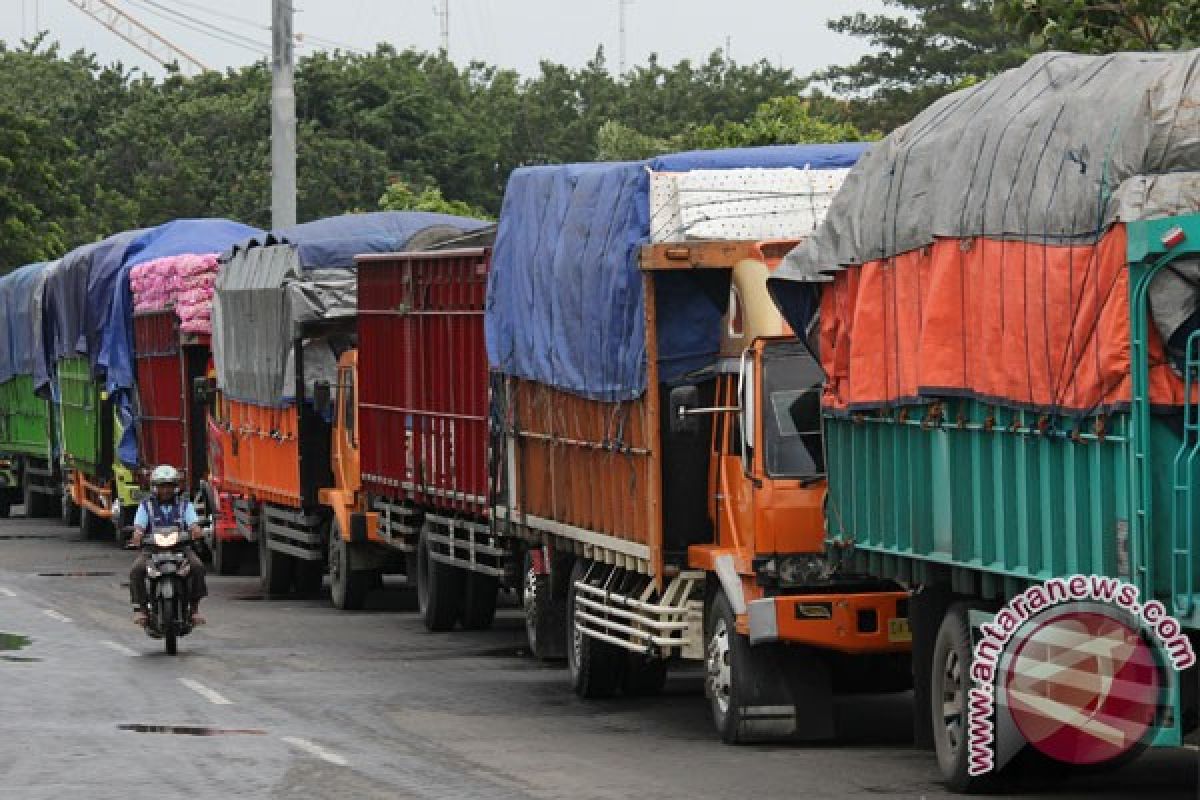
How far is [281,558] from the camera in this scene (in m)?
29.5

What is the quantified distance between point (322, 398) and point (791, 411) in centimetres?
1263

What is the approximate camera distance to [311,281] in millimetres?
28484

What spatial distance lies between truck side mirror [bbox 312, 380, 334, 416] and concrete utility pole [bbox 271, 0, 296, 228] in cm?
993

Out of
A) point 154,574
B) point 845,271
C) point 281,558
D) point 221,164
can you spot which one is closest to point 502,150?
point 221,164

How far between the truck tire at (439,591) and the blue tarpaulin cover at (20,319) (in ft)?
64.6

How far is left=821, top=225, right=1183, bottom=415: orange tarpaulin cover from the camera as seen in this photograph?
11422 millimetres

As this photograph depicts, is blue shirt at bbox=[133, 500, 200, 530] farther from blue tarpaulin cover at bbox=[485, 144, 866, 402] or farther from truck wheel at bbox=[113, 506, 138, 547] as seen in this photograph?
truck wheel at bbox=[113, 506, 138, 547]

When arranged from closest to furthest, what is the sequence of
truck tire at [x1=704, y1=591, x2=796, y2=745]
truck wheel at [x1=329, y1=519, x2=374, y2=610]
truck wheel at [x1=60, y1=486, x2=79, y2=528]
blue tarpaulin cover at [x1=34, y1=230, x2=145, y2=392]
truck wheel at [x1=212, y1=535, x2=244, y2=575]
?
truck tire at [x1=704, y1=591, x2=796, y2=745] < truck wheel at [x1=329, y1=519, x2=374, y2=610] < truck wheel at [x1=212, y1=535, x2=244, y2=575] < blue tarpaulin cover at [x1=34, y1=230, x2=145, y2=392] < truck wheel at [x1=60, y1=486, x2=79, y2=528]

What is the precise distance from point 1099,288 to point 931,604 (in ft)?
9.78

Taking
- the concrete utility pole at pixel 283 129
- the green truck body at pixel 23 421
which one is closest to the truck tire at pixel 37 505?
the green truck body at pixel 23 421

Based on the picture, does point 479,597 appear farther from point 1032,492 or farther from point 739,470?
point 1032,492

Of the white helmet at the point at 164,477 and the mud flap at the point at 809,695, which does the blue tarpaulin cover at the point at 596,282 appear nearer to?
the mud flap at the point at 809,695

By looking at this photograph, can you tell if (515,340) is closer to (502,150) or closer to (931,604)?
(931,604)

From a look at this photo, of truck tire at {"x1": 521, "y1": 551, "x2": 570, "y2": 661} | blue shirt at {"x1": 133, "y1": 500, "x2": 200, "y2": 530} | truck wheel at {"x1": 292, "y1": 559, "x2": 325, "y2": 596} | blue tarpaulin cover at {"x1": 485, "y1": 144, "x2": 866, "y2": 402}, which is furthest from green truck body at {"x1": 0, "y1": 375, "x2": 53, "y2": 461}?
blue tarpaulin cover at {"x1": 485, "y1": 144, "x2": 866, "y2": 402}
